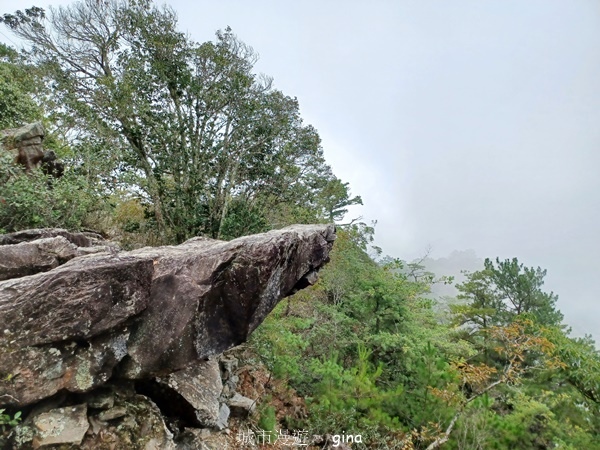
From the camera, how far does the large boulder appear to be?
323cm

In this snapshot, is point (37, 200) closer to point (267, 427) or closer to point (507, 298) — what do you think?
point (267, 427)

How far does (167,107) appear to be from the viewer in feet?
35.6

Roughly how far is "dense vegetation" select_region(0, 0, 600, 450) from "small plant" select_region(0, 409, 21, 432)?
4.62 metres

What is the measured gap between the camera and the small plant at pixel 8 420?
2955 millimetres

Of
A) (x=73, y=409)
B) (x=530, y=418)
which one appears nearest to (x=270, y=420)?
(x=73, y=409)

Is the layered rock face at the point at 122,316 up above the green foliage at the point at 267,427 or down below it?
above

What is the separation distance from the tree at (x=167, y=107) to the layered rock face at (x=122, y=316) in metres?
5.54

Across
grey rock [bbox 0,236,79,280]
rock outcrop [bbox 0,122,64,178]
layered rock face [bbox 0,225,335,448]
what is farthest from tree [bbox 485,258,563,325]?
rock outcrop [bbox 0,122,64,178]

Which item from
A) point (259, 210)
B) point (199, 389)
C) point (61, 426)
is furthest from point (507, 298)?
point (61, 426)

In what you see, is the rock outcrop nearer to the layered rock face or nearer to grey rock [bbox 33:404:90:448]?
the layered rock face

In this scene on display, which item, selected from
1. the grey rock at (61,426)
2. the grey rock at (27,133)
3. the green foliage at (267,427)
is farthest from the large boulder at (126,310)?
the grey rock at (27,133)

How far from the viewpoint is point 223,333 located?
465 centimetres

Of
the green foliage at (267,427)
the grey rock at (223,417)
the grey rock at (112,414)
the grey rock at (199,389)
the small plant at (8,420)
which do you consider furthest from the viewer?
the green foliage at (267,427)

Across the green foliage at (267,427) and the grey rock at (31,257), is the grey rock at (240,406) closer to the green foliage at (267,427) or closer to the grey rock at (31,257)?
the green foliage at (267,427)
